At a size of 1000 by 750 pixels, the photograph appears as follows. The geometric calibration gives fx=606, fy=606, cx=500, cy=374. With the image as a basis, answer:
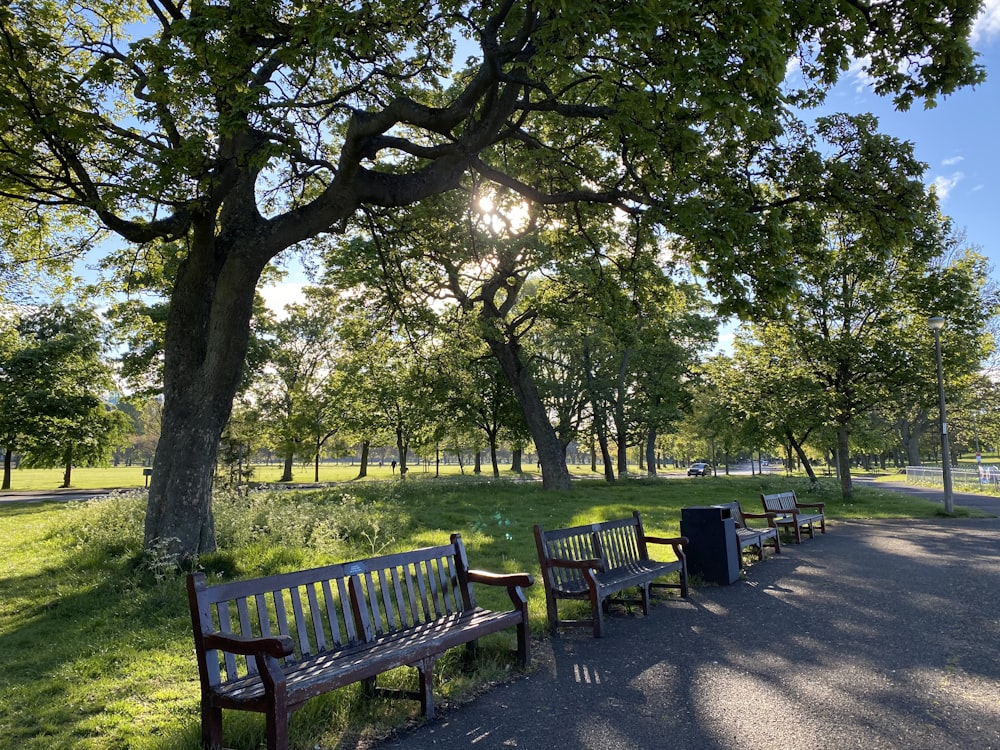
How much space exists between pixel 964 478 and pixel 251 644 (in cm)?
3530

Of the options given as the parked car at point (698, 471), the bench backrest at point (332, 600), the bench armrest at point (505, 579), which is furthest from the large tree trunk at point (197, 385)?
the parked car at point (698, 471)

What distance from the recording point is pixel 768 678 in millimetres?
4348

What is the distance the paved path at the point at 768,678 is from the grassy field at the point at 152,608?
57 cm

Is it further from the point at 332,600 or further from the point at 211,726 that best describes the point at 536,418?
the point at 211,726

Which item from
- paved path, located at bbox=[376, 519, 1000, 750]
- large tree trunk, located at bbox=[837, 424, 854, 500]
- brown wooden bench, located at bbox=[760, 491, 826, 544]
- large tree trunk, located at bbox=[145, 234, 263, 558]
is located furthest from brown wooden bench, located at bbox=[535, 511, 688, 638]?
large tree trunk, located at bbox=[837, 424, 854, 500]

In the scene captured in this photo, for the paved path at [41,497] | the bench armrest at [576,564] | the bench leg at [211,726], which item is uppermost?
the bench armrest at [576,564]

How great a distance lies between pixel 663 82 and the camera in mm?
6352

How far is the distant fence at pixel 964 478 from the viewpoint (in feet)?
85.3

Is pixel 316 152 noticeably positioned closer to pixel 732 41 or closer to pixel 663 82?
pixel 663 82

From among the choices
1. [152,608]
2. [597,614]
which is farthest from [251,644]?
[152,608]

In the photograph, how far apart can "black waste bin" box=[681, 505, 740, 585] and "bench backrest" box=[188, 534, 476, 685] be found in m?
3.88

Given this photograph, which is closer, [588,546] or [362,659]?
[362,659]

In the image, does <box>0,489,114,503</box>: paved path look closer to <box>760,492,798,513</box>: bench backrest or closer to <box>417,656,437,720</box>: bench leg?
<box>760,492,798,513</box>: bench backrest

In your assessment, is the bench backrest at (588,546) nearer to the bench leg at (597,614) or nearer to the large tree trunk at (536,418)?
the bench leg at (597,614)
